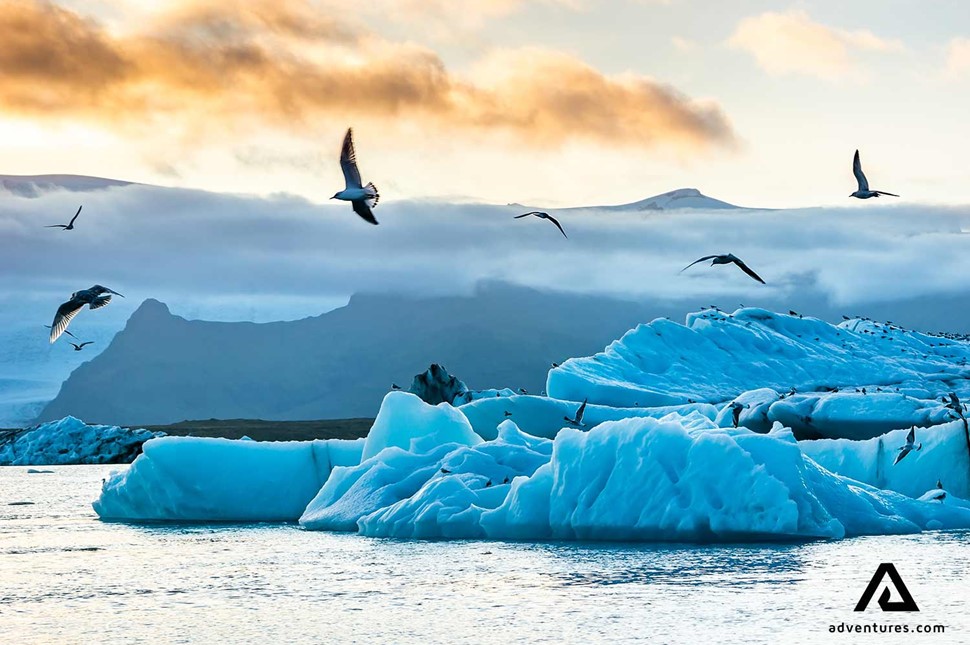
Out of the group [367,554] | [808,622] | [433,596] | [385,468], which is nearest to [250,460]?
[385,468]

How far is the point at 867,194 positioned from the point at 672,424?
4.84 meters

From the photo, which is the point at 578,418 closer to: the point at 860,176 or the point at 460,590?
the point at 860,176

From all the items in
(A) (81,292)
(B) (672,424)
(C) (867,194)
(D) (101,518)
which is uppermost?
(C) (867,194)

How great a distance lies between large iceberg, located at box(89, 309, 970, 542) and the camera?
65.2 ft

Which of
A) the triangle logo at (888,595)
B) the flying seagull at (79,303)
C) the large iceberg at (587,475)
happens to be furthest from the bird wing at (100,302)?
the triangle logo at (888,595)

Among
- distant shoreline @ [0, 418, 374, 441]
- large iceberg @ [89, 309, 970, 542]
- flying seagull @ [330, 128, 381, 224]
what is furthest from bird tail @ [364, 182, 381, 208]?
distant shoreline @ [0, 418, 374, 441]

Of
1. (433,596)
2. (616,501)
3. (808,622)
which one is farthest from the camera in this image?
(616,501)

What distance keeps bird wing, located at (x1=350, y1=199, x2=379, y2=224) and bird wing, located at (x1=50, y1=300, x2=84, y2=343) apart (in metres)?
3.49

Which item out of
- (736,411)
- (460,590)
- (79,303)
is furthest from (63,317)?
(736,411)

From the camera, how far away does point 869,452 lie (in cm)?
2562

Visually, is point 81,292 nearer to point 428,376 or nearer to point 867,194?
point 867,194

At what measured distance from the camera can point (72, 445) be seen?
2734 inches

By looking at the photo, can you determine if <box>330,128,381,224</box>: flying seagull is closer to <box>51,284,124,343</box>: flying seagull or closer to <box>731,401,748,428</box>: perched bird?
<box>51,284,124,343</box>: flying seagull

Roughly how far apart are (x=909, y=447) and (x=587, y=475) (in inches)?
287
